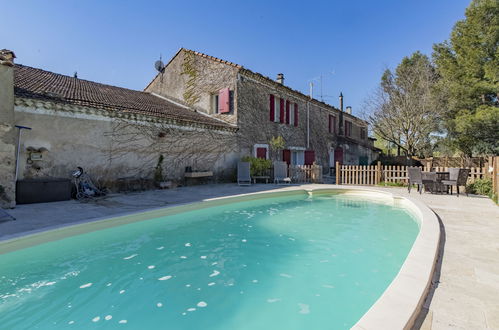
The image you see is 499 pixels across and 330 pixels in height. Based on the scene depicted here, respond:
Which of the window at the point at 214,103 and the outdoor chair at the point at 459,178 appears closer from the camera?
the outdoor chair at the point at 459,178

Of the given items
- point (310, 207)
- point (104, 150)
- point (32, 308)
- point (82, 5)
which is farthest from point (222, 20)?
point (32, 308)

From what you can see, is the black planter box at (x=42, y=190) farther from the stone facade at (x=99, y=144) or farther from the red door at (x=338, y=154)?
the red door at (x=338, y=154)

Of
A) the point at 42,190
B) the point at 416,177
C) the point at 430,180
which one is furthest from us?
the point at 416,177

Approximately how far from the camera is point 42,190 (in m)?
6.93

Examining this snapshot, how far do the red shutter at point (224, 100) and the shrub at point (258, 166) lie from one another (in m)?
2.93

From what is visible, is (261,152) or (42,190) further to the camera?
(261,152)

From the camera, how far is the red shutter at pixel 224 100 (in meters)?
13.5

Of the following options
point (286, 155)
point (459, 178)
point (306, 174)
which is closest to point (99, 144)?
point (306, 174)

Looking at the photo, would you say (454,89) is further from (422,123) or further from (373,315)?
(373,315)

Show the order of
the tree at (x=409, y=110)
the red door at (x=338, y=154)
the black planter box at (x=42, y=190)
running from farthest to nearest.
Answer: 1. the red door at (x=338, y=154)
2. the tree at (x=409, y=110)
3. the black planter box at (x=42, y=190)

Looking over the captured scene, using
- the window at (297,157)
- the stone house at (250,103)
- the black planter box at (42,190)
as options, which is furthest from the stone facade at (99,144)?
the window at (297,157)

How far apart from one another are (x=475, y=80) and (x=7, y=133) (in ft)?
76.1

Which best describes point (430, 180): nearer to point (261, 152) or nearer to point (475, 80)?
point (261, 152)

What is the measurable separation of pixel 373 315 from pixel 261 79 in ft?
47.0
